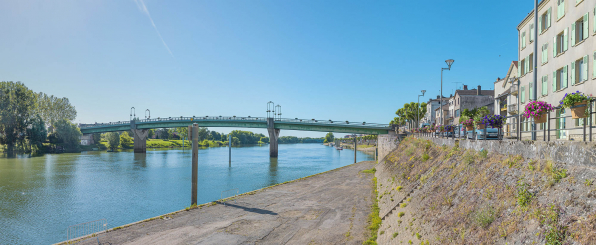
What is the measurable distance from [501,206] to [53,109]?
148m

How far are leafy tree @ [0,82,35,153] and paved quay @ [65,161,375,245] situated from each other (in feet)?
313

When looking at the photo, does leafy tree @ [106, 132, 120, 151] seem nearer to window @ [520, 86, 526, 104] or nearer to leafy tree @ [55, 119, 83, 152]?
leafy tree @ [55, 119, 83, 152]

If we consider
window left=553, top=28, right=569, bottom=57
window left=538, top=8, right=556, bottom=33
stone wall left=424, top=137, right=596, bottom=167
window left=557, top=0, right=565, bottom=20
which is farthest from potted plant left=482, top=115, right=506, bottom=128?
window left=538, top=8, right=556, bottom=33

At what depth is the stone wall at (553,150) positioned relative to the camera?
696cm

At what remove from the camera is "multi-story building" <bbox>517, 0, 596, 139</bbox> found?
21.6 meters

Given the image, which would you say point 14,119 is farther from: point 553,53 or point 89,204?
point 553,53

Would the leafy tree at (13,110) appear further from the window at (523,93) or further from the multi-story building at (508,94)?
the multi-story building at (508,94)

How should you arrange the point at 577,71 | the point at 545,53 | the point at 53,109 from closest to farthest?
the point at 577,71 → the point at 545,53 → the point at 53,109

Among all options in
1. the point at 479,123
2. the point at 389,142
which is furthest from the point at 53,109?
the point at 479,123

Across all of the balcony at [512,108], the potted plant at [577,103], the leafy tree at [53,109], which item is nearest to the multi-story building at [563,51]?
the potted plant at [577,103]

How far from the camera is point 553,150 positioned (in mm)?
8188

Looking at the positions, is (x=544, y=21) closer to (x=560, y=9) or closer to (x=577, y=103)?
(x=560, y=9)

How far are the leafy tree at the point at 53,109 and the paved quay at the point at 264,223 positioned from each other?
119282 millimetres

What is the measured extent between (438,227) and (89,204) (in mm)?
31766
